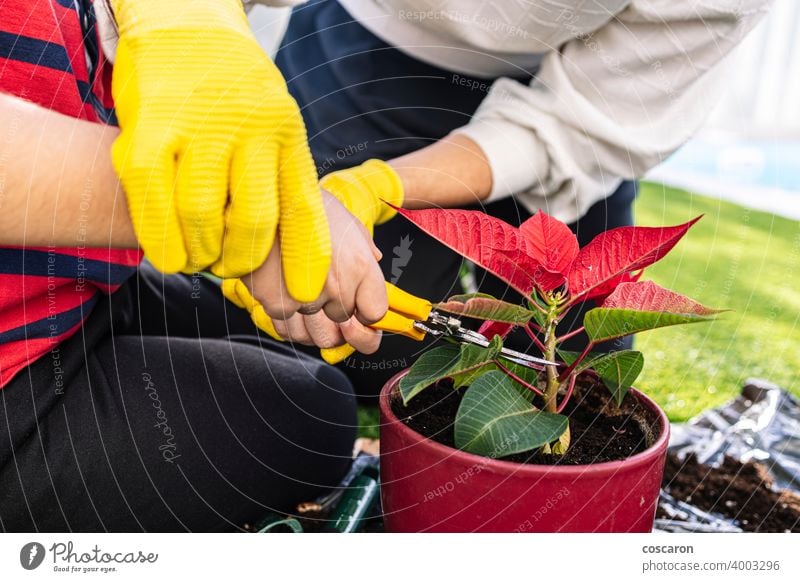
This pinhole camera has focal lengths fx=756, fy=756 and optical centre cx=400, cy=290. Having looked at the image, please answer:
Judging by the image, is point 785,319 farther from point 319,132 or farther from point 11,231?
point 11,231

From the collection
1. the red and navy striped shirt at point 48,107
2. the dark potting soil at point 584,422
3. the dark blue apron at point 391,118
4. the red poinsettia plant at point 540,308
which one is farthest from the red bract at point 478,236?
the dark blue apron at point 391,118

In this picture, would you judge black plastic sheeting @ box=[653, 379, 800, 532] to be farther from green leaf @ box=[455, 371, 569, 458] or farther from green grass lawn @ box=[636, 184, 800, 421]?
green leaf @ box=[455, 371, 569, 458]

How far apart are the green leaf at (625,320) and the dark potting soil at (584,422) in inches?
3.0

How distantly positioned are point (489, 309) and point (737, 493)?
39 cm

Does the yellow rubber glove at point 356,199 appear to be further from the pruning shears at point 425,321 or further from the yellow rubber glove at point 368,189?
the pruning shears at point 425,321

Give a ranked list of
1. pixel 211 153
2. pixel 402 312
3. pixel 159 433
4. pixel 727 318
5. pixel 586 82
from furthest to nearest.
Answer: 1. pixel 727 318
2. pixel 586 82
3. pixel 159 433
4. pixel 402 312
5. pixel 211 153

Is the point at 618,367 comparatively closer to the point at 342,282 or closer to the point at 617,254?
the point at 617,254

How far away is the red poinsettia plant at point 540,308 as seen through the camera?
1.39 ft

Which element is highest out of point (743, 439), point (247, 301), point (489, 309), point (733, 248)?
point (489, 309)

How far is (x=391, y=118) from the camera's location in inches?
36.7

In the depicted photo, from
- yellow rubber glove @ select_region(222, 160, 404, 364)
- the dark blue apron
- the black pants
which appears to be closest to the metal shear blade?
yellow rubber glove @ select_region(222, 160, 404, 364)

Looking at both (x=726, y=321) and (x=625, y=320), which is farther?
(x=726, y=321)

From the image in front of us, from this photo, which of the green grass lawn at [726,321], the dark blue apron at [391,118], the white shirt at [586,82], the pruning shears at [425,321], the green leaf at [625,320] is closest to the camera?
the green leaf at [625,320]

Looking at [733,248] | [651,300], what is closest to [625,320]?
[651,300]
